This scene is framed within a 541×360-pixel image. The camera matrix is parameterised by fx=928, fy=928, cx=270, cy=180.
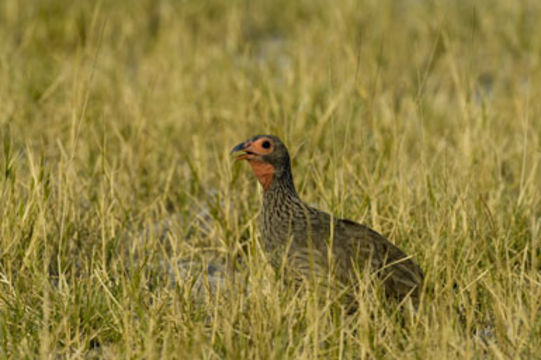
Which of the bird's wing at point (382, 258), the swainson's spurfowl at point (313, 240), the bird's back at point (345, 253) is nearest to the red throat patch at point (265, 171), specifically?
the swainson's spurfowl at point (313, 240)

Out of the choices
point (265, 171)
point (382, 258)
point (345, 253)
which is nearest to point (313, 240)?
point (345, 253)

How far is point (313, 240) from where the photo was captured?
3.74m

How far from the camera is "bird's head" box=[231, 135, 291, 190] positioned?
394cm

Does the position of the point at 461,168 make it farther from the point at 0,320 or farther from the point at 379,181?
the point at 0,320

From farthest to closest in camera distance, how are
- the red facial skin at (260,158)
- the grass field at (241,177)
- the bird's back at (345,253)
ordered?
the red facial skin at (260,158)
the bird's back at (345,253)
the grass field at (241,177)

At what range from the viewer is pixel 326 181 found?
4.88m

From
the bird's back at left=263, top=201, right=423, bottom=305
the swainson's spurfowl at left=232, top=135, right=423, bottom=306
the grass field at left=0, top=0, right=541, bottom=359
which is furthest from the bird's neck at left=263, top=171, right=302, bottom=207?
the grass field at left=0, top=0, right=541, bottom=359

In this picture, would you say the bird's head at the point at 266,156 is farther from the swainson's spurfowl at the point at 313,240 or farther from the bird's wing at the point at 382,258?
the bird's wing at the point at 382,258

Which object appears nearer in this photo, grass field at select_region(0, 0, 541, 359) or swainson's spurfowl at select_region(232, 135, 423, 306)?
grass field at select_region(0, 0, 541, 359)

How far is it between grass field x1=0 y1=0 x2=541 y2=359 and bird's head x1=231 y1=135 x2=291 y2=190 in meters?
0.33

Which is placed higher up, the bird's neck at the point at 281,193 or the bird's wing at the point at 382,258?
the bird's neck at the point at 281,193

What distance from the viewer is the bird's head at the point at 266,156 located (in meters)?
3.94

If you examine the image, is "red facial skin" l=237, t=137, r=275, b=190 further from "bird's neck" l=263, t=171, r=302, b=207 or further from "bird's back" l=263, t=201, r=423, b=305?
"bird's back" l=263, t=201, r=423, b=305

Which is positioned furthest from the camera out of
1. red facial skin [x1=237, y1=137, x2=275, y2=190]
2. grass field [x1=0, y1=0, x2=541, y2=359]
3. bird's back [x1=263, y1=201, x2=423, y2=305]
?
red facial skin [x1=237, y1=137, x2=275, y2=190]
